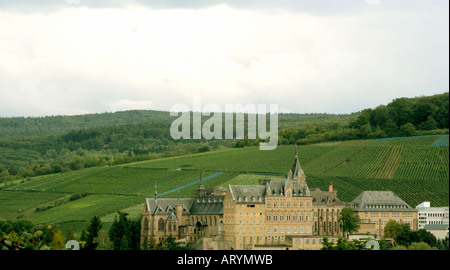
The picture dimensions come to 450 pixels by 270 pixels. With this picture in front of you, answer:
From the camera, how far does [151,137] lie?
145875 mm

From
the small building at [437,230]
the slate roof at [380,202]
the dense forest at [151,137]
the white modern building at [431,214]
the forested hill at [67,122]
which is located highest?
the forested hill at [67,122]

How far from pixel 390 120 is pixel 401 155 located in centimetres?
1627

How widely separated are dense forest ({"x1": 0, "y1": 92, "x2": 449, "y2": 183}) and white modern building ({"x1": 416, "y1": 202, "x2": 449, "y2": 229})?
21380 millimetres

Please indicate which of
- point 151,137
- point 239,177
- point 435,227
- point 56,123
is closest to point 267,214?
point 435,227

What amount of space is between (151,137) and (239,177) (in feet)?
203

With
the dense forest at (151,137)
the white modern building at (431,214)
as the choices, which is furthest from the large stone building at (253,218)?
the dense forest at (151,137)

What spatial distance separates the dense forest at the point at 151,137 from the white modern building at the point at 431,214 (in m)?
21.4

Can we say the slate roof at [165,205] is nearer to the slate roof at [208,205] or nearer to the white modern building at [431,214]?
the slate roof at [208,205]

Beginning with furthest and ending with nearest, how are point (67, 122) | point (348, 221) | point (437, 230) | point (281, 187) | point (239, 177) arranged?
1. point (67, 122)
2. point (239, 177)
3. point (437, 230)
4. point (348, 221)
5. point (281, 187)

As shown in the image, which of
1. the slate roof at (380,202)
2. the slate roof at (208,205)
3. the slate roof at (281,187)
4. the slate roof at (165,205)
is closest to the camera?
the slate roof at (281,187)

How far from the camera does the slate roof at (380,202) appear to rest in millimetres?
73562

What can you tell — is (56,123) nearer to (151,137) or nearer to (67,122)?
(67,122)

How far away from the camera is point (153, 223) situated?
223 feet

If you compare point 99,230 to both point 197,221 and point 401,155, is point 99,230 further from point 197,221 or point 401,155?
point 401,155
